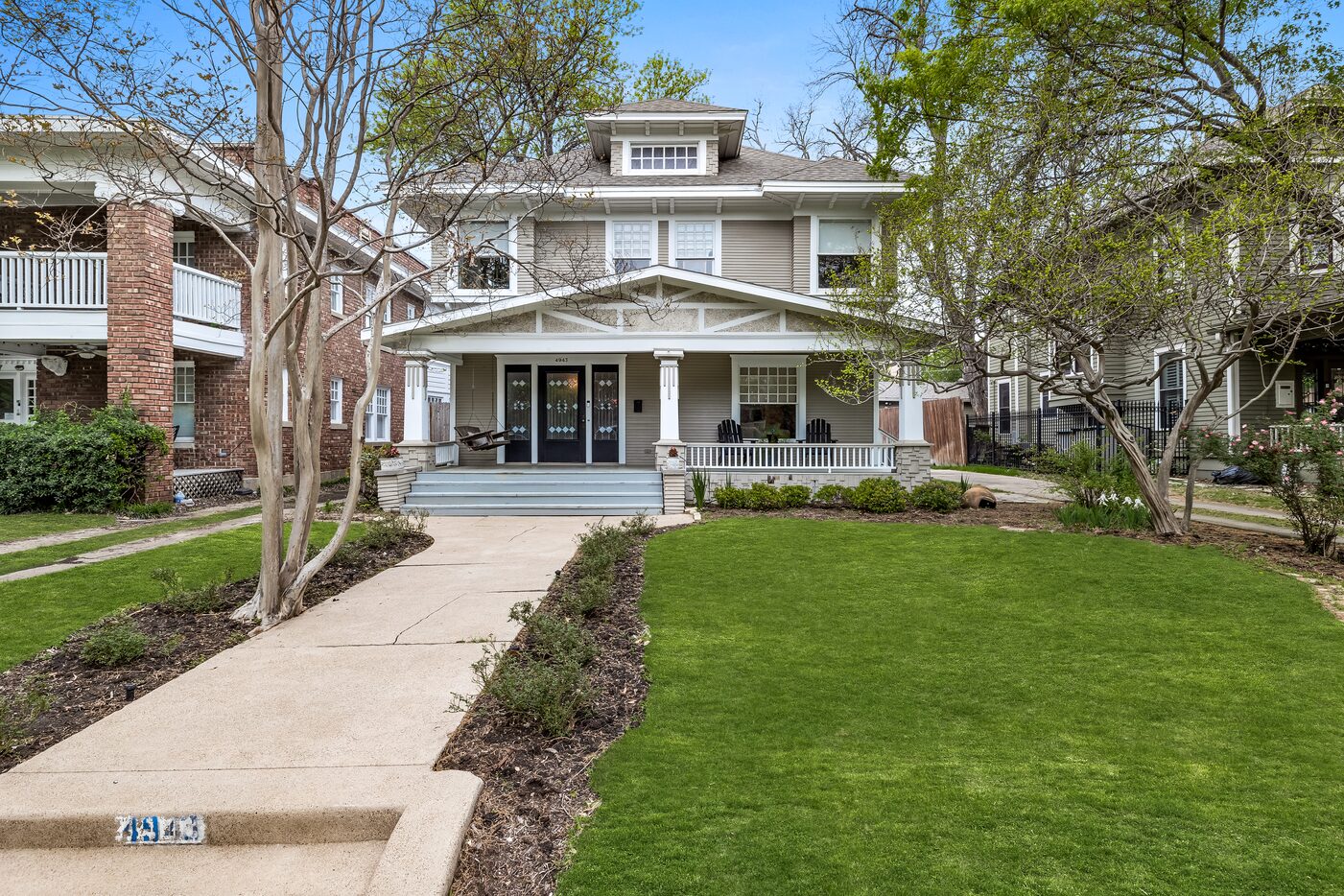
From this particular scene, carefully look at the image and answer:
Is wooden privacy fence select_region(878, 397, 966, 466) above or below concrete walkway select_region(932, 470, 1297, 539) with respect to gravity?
above

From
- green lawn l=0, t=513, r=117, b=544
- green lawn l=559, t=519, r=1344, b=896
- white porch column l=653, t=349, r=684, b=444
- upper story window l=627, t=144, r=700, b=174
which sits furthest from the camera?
upper story window l=627, t=144, r=700, b=174

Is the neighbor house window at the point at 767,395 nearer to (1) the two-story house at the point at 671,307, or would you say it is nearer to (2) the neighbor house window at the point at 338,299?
(1) the two-story house at the point at 671,307

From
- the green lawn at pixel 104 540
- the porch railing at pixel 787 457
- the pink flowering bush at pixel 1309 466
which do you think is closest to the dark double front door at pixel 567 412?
the porch railing at pixel 787 457

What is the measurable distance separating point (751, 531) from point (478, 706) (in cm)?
617

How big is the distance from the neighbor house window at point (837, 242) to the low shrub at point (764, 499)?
530 cm

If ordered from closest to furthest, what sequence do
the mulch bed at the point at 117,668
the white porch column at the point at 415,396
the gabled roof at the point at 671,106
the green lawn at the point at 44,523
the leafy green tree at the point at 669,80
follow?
1. the mulch bed at the point at 117,668
2. the green lawn at the point at 44,523
3. the white porch column at the point at 415,396
4. the gabled roof at the point at 671,106
5. the leafy green tree at the point at 669,80

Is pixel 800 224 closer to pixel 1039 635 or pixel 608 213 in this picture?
pixel 608 213

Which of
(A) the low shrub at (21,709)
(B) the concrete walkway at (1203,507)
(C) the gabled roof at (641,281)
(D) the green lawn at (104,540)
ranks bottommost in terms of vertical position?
(A) the low shrub at (21,709)

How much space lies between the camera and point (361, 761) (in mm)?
3287

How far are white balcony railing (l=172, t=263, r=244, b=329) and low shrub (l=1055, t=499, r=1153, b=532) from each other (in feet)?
45.6

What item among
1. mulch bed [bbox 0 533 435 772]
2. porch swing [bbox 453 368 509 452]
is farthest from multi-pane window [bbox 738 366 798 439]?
mulch bed [bbox 0 533 435 772]

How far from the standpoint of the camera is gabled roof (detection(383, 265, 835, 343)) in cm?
1324

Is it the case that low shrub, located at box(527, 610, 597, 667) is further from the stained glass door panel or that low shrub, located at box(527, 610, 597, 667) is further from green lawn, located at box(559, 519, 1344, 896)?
the stained glass door panel

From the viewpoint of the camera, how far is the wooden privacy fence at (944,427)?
90.5ft
